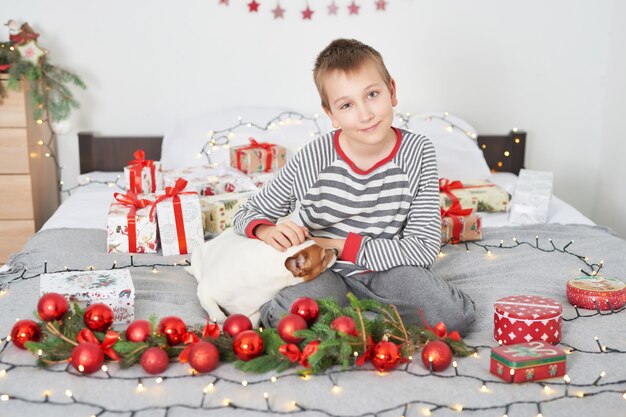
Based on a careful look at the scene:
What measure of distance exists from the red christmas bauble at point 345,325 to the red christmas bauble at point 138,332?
36cm

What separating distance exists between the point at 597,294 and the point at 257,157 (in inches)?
57.7

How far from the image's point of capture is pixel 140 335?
1423 millimetres

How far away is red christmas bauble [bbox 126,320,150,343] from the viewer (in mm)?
1422

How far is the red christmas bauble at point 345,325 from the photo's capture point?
4.61ft

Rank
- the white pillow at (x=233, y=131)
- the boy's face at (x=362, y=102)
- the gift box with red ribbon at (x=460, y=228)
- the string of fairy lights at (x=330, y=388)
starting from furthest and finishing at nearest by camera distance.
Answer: the white pillow at (x=233, y=131) → the gift box with red ribbon at (x=460, y=228) → the boy's face at (x=362, y=102) → the string of fairy lights at (x=330, y=388)

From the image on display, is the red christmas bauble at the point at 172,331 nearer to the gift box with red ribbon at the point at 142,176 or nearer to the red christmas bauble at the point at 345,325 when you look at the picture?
the red christmas bauble at the point at 345,325

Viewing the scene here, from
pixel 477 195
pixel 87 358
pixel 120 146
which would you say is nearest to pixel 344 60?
pixel 87 358

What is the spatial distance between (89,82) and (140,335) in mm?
2052

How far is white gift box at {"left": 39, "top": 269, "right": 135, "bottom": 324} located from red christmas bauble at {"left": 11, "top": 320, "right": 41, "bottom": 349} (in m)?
0.16

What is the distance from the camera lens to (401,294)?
1751mm

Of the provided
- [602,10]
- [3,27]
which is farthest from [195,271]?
[602,10]

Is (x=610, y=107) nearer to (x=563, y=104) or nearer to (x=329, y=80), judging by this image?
(x=563, y=104)

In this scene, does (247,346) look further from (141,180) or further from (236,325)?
(141,180)

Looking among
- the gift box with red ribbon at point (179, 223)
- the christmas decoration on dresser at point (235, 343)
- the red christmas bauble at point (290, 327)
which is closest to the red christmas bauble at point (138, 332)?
the christmas decoration on dresser at point (235, 343)
